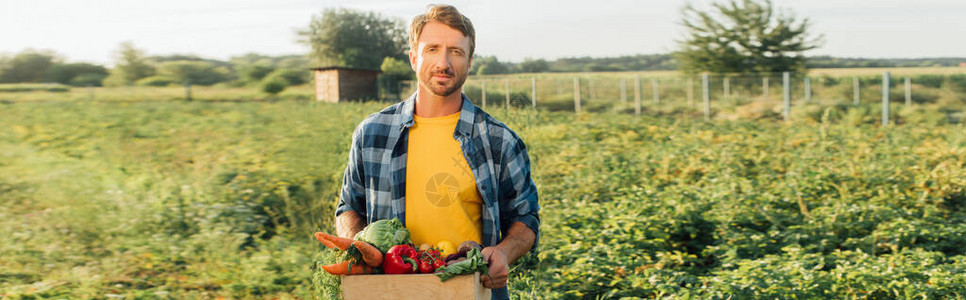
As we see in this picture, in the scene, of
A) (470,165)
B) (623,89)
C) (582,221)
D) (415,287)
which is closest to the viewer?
(415,287)

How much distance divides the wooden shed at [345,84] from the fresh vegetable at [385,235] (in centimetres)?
1871

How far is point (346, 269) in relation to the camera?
1.24 m

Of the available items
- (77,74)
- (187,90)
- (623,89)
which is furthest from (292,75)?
(623,89)

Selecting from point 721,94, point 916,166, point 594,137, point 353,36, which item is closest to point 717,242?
point 916,166

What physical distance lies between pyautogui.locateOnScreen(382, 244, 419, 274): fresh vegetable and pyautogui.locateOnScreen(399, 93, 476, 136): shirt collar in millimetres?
327

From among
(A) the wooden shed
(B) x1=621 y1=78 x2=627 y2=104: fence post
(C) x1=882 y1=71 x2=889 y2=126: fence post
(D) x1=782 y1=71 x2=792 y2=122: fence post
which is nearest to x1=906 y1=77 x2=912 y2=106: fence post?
(D) x1=782 y1=71 x2=792 y2=122: fence post

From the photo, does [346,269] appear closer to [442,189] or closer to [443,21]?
[442,189]

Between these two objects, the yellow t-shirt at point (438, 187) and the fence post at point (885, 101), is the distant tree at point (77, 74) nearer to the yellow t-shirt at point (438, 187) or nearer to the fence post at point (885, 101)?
the yellow t-shirt at point (438, 187)

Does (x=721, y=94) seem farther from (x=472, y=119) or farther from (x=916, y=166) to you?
(x=472, y=119)

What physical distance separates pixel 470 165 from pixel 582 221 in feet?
12.2

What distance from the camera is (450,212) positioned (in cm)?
151

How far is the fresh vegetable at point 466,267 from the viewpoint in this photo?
1222 mm

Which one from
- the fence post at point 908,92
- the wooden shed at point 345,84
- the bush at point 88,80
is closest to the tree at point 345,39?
the wooden shed at point 345,84

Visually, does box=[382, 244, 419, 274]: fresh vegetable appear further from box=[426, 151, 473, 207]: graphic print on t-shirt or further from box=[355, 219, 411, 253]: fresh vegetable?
box=[426, 151, 473, 207]: graphic print on t-shirt
